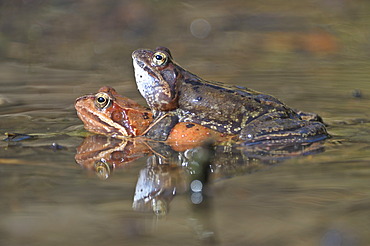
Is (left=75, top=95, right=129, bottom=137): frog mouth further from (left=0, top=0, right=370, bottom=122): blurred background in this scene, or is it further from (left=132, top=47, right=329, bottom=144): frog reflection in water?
(left=0, top=0, right=370, bottom=122): blurred background

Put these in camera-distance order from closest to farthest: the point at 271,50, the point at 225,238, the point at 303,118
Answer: the point at 225,238 → the point at 303,118 → the point at 271,50

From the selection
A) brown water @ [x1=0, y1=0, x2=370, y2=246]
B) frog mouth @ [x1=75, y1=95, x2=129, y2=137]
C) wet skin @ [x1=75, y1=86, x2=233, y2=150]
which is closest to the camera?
brown water @ [x1=0, y1=0, x2=370, y2=246]

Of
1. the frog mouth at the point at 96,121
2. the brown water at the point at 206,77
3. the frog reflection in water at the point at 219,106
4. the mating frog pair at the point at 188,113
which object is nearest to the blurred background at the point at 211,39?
the brown water at the point at 206,77

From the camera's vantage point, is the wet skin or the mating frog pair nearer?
the mating frog pair

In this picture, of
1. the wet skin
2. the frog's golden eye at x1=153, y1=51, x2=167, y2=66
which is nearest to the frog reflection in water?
the frog's golden eye at x1=153, y1=51, x2=167, y2=66

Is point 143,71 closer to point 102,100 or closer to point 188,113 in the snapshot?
point 102,100

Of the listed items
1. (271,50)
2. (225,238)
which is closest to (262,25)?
(271,50)

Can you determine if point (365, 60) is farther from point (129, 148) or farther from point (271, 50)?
point (129, 148)
